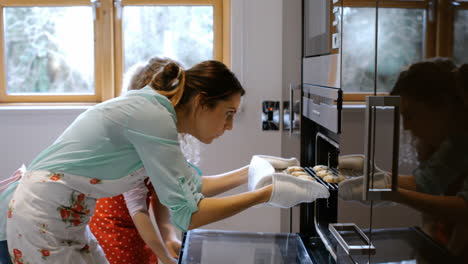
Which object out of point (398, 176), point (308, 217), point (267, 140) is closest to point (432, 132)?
point (398, 176)

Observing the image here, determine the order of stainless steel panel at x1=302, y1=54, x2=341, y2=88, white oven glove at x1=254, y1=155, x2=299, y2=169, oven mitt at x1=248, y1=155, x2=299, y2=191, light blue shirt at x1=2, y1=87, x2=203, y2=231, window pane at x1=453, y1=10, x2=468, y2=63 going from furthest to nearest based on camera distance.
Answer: white oven glove at x1=254, y1=155, x2=299, y2=169 < oven mitt at x1=248, y1=155, x2=299, y2=191 < light blue shirt at x1=2, y1=87, x2=203, y2=231 < stainless steel panel at x1=302, y1=54, x2=341, y2=88 < window pane at x1=453, y1=10, x2=468, y2=63

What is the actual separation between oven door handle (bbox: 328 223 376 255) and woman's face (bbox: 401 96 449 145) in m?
0.25

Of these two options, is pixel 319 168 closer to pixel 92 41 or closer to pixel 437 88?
pixel 437 88

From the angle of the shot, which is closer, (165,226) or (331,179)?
(331,179)

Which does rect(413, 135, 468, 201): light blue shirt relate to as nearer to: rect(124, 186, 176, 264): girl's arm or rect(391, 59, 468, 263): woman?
rect(391, 59, 468, 263): woman

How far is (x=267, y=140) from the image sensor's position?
245 centimetres

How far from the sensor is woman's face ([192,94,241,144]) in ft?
4.28

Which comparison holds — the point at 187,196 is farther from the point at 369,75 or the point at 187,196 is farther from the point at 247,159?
the point at 247,159

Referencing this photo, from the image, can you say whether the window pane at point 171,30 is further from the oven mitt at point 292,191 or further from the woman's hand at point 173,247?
the oven mitt at point 292,191

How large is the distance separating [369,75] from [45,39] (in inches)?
85.0

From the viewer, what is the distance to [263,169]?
132 centimetres

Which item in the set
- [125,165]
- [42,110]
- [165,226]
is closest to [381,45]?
[125,165]

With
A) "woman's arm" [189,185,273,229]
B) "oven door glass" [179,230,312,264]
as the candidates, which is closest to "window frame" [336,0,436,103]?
"woman's arm" [189,185,273,229]

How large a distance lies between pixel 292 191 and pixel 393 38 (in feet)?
1.68
